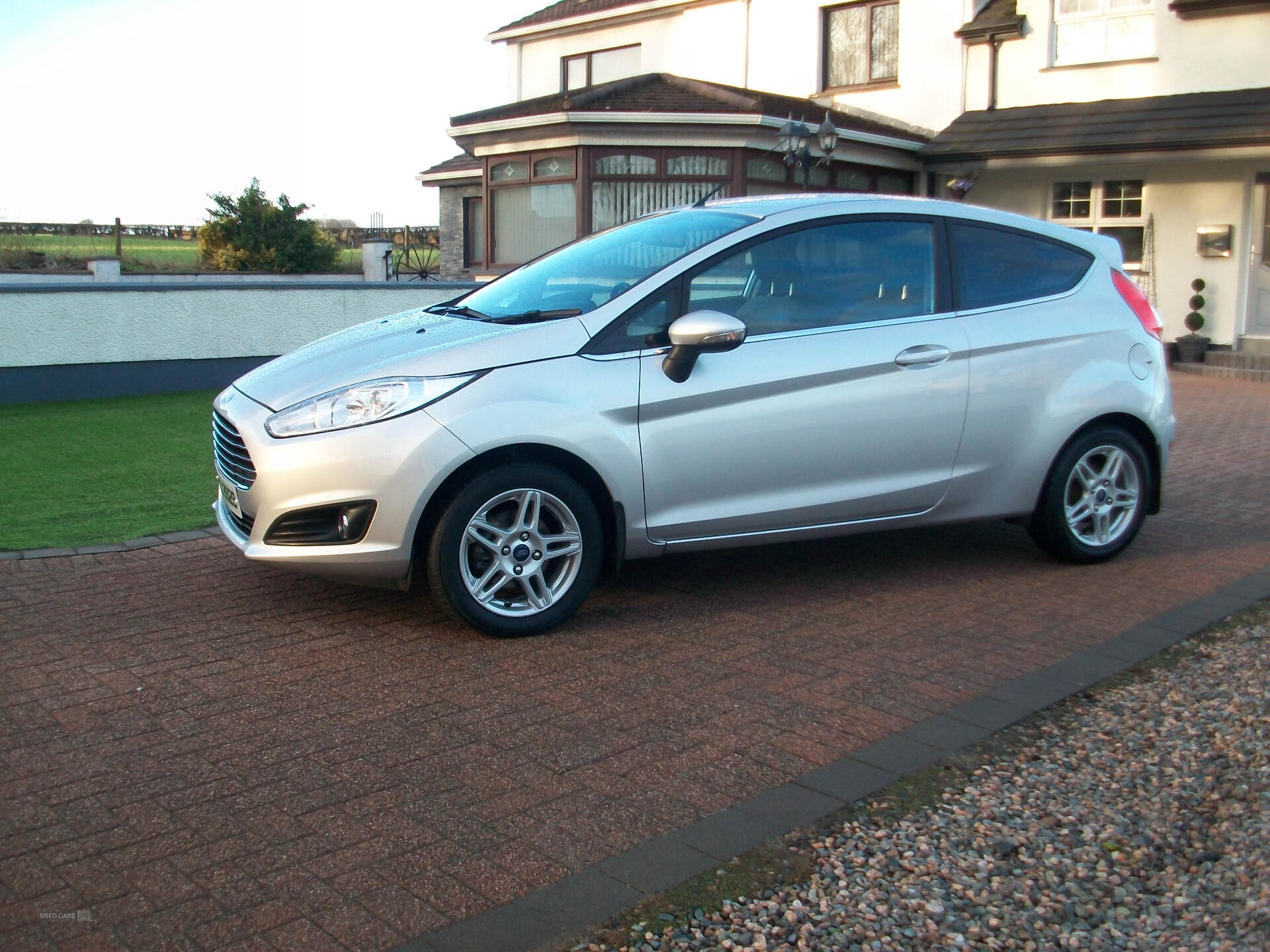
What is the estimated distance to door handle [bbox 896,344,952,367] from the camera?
586 centimetres

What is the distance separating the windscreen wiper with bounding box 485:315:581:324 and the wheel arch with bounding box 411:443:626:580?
620 millimetres

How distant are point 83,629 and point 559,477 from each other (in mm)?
2095

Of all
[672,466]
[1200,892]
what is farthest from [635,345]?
[1200,892]

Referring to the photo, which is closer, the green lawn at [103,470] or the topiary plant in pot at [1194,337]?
the green lawn at [103,470]

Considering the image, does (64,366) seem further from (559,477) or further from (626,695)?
(626,695)

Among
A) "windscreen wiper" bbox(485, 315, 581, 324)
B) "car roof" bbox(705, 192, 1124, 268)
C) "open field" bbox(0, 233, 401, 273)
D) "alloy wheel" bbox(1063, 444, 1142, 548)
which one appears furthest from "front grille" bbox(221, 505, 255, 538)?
"open field" bbox(0, 233, 401, 273)

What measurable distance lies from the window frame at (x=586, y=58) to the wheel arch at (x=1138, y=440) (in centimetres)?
2227

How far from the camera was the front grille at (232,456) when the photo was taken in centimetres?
525

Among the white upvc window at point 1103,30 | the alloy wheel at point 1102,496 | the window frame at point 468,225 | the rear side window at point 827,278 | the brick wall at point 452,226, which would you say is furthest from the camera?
the brick wall at point 452,226

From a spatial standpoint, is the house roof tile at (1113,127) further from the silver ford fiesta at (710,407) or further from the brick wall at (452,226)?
the silver ford fiesta at (710,407)

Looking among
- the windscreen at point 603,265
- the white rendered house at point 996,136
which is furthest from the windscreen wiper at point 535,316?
the white rendered house at point 996,136

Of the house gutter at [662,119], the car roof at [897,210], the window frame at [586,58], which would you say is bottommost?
the car roof at [897,210]

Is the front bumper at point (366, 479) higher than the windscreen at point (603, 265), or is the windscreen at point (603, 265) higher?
the windscreen at point (603, 265)

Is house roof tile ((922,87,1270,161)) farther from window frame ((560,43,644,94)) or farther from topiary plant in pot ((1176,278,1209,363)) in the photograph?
window frame ((560,43,644,94))
